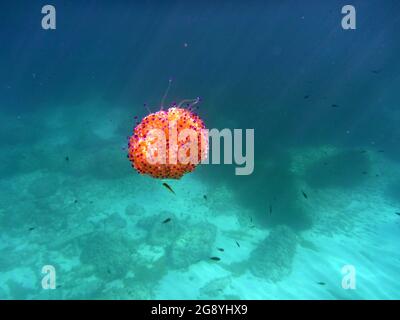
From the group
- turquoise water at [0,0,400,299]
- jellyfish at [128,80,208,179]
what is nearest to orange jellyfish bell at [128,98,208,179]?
jellyfish at [128,80,208,179]

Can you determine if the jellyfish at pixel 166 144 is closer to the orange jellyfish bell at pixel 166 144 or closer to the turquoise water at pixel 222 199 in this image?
the orange jellyfish bell at pixel 166 144

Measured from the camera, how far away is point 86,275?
513 inches

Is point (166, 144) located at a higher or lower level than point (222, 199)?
lower

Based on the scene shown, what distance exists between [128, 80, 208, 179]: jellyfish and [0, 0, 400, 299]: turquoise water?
30.8ft

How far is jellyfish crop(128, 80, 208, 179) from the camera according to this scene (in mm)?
4191

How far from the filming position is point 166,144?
165 inches

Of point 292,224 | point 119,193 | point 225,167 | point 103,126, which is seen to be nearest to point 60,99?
point 103,126

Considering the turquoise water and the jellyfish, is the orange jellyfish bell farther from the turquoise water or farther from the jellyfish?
the turquoise water

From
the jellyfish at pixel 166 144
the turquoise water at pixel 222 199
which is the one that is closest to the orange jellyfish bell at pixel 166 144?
the jellyfish at pixel 166 144

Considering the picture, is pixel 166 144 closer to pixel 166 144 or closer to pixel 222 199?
pixel 166 144

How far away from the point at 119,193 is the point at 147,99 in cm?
2089

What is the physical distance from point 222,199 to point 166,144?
46.3 feet

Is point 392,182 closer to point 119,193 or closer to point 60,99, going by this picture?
point 119,193

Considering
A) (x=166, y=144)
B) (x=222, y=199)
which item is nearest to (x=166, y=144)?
(x=166, y=144)
